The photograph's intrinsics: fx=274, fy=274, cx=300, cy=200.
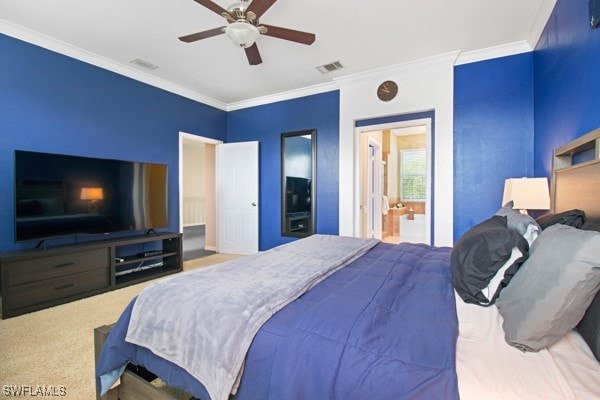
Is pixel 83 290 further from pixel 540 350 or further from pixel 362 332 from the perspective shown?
pixel 540 350

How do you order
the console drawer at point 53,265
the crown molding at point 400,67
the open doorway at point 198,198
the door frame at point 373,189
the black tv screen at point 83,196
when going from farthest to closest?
1. the open doorway at point 198,198
2. the door frame at point 373,189
3. the crown molding at point 400,67
4. the black tv screen at point 83,196
5. the console drawer at point 53,265

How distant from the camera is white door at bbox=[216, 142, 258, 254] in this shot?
16.3 feet

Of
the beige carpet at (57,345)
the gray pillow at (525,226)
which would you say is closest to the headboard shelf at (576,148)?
the gray pillow at (525,226)

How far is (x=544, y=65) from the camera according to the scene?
2719 mm

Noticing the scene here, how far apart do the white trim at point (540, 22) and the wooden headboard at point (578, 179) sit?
1388mm

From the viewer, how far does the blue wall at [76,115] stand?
2.79m

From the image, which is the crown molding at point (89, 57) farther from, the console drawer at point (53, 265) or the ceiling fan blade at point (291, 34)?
the ceiling fan blade at point (291, 34)

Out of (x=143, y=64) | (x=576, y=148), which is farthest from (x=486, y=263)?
(x=143, y=64)

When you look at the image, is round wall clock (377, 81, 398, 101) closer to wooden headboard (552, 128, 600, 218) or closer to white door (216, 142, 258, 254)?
wooden headboard (552, 128, 600, 218)

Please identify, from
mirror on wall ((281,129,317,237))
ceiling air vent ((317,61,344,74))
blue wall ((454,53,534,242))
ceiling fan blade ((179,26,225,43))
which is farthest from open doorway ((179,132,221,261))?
blue wall ((454,53,534,242))

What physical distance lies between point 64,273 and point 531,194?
460cm

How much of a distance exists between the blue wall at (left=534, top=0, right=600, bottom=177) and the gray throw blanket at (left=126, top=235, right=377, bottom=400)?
2.05m

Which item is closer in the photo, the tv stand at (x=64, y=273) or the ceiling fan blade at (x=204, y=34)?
the ceiling fan blade at (x=204, y=34)

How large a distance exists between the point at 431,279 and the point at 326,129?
10.8 ft
